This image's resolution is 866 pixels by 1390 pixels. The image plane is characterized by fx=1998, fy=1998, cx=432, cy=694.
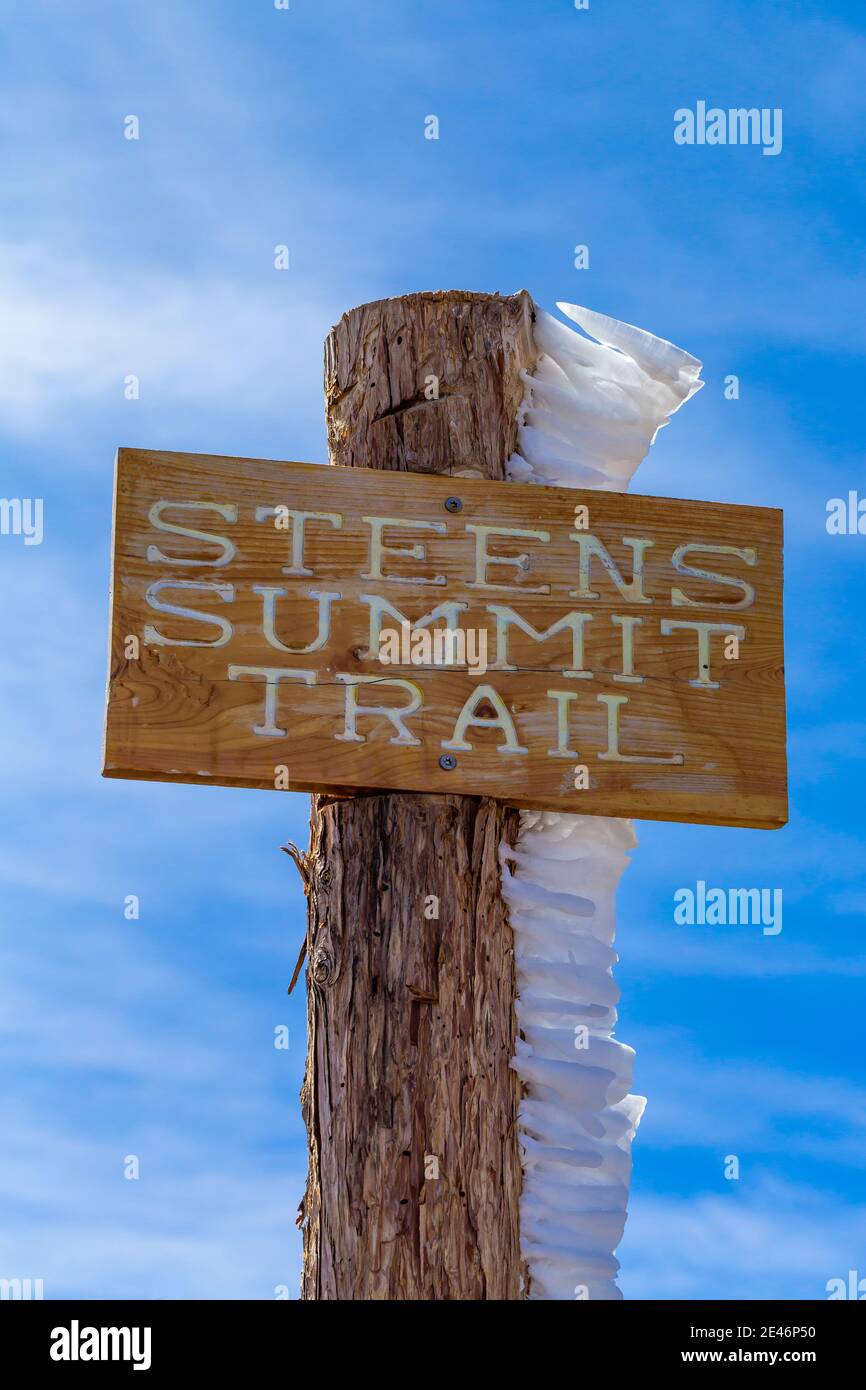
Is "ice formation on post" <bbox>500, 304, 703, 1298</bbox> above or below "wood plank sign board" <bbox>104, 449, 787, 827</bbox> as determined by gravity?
below

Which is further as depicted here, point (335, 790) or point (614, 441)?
point (614, 441)

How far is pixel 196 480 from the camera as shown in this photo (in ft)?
13.8

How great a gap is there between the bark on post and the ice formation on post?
6cm

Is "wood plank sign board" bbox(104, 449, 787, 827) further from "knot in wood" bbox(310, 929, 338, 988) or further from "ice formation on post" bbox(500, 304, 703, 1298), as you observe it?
"knot in wood" bbox(310, 929, 338, 988)

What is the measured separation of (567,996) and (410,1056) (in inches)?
16.1

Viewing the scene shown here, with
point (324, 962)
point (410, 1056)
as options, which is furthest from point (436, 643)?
point (410, 1056)

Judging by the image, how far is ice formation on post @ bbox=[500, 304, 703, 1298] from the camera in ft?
13.1

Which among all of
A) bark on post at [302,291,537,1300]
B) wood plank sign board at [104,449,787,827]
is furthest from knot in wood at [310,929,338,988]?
wood plank sign board at [104,449,787,827]

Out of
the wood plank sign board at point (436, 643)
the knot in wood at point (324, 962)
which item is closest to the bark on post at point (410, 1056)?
the knot in wood at point (324, 962)

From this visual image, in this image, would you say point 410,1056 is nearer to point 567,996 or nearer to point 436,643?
point 567,996

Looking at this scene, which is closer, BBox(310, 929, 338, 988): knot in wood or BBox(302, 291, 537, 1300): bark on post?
BBox(302, 291, 537, 1300): bark on post
